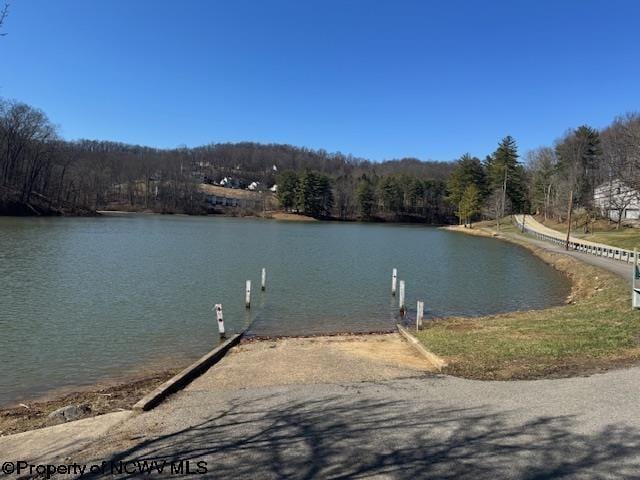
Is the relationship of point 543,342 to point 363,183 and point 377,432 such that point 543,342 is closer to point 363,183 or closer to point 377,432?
point 377,432

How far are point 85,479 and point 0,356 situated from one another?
29.9 ft

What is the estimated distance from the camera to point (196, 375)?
33.6 ft

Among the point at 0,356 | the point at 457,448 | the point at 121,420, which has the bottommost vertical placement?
the point at 0,356

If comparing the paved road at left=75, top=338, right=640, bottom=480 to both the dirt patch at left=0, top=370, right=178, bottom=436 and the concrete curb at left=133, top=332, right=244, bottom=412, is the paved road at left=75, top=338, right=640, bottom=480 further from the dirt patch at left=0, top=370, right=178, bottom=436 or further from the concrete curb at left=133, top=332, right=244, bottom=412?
the dirt patch at left=0, top=370, right=178, bottom=436

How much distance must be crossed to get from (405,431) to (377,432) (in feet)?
1.11

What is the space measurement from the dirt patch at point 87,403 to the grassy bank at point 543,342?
5.96m

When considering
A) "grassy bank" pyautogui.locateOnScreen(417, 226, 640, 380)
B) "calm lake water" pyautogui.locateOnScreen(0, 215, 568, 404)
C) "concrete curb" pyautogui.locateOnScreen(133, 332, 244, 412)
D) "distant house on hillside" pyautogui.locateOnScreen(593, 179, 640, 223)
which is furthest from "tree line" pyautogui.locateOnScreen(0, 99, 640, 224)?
"concrete curb" pyautogui.locateOnScreen(133, 332, 244, 412)

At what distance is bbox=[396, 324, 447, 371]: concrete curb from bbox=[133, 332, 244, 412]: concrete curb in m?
4.87

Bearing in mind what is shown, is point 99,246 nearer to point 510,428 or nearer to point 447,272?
point 447,272

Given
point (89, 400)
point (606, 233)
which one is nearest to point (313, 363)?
point (89, 400)

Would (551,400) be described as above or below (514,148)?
below

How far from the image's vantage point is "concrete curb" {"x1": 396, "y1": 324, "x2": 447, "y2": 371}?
9945mm

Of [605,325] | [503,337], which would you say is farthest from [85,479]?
[605,325]

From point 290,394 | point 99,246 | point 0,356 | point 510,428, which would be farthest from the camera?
point 99,246
